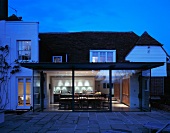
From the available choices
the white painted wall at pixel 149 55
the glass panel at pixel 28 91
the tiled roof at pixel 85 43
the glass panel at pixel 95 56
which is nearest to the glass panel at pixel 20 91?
the glass panel at pixel 28 91

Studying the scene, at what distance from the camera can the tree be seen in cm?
1977

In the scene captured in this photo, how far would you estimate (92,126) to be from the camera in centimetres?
1152

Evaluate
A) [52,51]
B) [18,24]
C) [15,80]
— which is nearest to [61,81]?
[52,51]

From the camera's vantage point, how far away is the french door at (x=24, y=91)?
2008 cm

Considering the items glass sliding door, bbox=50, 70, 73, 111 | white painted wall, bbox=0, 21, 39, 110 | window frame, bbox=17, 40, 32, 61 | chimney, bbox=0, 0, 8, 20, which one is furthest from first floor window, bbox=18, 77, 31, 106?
chimney, bbox=0, 0, 8, 20

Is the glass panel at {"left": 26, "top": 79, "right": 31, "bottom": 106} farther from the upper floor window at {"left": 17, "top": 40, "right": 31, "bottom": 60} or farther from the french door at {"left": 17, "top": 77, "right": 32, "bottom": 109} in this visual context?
the upper floor window at {"left": 17, "top": 40, "right": 31, "bottom": 60}

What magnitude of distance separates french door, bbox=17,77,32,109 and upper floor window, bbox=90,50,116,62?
5.95 metres

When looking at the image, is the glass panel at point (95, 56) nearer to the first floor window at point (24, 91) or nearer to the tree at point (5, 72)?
the first floor window at point (24, 91)

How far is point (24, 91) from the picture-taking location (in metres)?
20.1

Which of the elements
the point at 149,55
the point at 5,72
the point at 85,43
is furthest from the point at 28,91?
the point at 149,55

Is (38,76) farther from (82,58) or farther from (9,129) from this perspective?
(9,129)

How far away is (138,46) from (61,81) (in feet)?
24.7

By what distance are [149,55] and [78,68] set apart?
27.5 ft

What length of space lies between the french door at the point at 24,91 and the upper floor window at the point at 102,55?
5.95 metres
